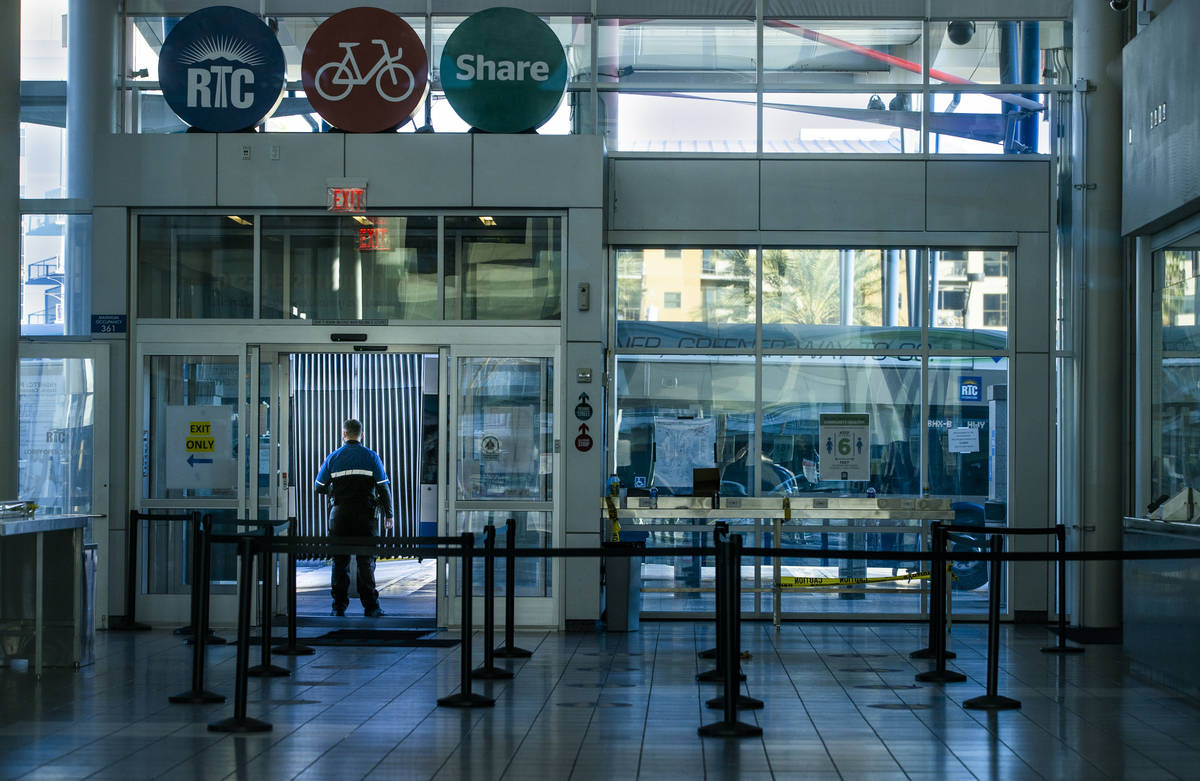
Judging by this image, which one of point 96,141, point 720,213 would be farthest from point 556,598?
point 96,141

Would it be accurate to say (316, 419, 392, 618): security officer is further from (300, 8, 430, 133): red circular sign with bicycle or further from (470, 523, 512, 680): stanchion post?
(470, 523, 512, 680): stanchion post

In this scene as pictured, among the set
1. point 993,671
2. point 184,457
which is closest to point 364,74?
point 184,457

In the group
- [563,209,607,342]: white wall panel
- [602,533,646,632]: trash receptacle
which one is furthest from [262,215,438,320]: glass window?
[602,533,646,632]: trash receptacle

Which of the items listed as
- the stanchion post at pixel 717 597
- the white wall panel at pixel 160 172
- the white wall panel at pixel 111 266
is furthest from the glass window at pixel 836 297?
the white wall panel at pixel 111 266

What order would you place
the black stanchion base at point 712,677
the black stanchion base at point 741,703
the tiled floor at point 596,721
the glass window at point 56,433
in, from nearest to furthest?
the tiled floor at point 596,721 < the black stanchion base at point 741,703 < the black stanchion base at point 712,677 < the glass window at point 56,433

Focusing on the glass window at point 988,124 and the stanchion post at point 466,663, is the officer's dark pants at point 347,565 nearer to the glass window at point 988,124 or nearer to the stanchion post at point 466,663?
the stanchion post at point 466,663

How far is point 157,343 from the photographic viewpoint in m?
11.2

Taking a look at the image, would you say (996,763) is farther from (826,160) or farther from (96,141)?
(96,141)

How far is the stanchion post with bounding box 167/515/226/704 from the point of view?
746 cm

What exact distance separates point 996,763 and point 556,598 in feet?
17.4

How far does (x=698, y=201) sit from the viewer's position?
11812 millimetres

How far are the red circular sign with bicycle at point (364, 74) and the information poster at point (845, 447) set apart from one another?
4731mm

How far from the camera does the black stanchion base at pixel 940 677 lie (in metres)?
8.48

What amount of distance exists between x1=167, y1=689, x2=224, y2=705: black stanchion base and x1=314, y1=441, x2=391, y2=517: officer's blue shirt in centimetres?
425
